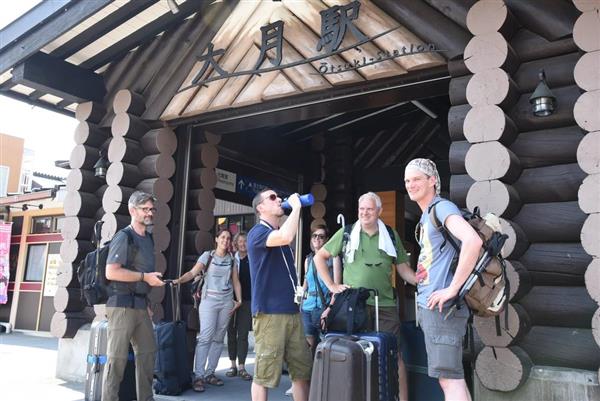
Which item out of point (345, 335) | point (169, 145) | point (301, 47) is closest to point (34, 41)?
point (169, 145)

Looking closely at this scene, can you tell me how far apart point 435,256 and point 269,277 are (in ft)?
3.61

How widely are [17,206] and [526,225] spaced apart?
1222cm

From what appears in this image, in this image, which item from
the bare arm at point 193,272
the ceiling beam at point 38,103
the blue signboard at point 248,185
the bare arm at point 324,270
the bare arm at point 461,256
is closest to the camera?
the bare arm at point 461,256

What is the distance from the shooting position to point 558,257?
3377 mm

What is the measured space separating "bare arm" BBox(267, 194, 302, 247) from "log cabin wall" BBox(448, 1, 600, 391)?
1.27 meters

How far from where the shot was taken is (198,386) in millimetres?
4855

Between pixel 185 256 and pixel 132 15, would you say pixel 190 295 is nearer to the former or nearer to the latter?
pixel 185 256

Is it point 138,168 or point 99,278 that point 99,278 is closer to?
point 99,278

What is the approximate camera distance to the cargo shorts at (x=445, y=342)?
8.14ft

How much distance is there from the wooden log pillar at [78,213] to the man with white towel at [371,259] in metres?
3.26

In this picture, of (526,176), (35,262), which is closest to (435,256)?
(526,176)

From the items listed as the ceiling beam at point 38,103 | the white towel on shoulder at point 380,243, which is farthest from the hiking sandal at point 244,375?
the ceiling beam at point 38,103

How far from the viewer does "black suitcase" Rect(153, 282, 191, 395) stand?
4664mm

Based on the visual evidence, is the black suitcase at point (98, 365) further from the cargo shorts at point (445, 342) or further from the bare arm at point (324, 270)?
the cargo shorts at point (445, 342)
